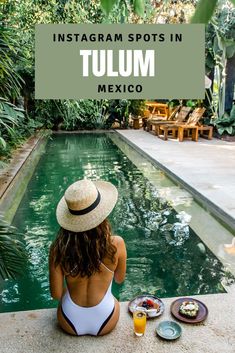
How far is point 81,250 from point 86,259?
57 mm

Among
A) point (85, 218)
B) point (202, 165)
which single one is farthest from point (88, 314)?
point (202, 165)

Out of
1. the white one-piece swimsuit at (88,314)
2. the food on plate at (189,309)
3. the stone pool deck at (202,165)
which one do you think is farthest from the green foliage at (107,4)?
the stone pool deck at (202,165)

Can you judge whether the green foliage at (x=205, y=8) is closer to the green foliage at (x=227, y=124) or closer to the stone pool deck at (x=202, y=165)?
the stone pool deck at (x=202, y=165)

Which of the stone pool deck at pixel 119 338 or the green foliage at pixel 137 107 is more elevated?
the green foliage at pixel 137 107

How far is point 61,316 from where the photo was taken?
2375 mm

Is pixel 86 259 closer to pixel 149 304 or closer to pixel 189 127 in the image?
pixel 149 304

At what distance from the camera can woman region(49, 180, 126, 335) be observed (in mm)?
2102

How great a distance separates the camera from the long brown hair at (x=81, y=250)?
211cm

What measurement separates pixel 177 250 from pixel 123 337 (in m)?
1.85

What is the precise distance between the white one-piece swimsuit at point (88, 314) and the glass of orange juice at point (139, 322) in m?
0.16

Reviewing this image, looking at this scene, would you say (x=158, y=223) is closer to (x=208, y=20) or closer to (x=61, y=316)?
(x=61, y=316)

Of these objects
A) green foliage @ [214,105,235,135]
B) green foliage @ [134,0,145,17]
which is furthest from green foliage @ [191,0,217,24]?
green foliage @ [214,105,235,135]

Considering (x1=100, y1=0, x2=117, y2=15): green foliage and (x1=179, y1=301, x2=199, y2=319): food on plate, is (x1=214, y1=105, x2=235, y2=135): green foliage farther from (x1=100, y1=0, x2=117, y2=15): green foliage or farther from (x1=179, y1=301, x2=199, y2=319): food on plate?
(x1=100, y1=0, x2=117, y2=15): green foliage

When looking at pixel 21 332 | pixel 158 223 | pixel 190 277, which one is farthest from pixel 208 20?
pixel 158 223
